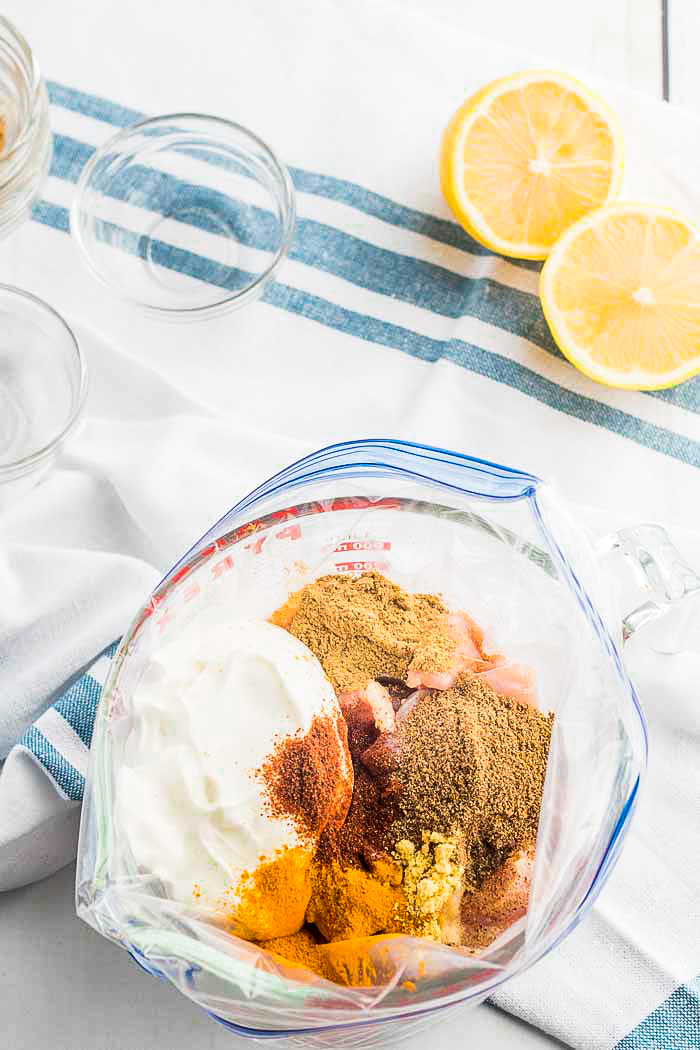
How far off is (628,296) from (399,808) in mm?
629

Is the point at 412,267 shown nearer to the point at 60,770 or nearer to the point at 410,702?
the point at 410,702

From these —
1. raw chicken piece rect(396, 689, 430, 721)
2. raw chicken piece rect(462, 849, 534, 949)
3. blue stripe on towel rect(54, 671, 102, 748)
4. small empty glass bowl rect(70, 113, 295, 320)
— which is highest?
small empty glass bowl rect(70, 113, 295, 320)

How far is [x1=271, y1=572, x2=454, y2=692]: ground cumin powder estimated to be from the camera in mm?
974

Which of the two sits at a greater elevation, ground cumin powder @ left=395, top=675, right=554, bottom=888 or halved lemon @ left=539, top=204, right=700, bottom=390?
halved lemon @ left=539, top=204, right=700, bottom=390

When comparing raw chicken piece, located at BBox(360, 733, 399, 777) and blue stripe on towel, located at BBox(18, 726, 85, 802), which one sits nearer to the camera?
raw chicken piece, located at BBox(360, 733, 399, 777)

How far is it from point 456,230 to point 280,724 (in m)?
0.67

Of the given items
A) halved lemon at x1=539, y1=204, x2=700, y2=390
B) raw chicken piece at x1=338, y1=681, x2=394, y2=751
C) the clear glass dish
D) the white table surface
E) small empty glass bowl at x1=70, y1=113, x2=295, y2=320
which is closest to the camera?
the clear glass dish

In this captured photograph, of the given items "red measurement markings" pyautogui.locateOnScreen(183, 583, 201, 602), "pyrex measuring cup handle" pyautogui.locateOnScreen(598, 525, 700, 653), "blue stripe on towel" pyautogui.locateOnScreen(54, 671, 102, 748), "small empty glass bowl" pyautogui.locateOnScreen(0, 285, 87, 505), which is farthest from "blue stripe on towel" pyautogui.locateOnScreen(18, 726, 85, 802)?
"pyrex measuring cup handle" pyautogui.locateOnScreen(598, 525, 700, 653)

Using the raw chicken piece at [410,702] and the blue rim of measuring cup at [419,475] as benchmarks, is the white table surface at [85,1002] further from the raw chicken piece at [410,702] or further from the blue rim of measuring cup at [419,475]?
the raw chicken piece at [410,702]

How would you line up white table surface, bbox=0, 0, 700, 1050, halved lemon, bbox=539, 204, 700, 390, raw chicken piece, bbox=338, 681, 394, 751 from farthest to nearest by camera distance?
1. halved lemon, bbox=539, 204, 700, 390
2. white table surface, bbox=0, 0, 700, 1050
3. raw chicken piece, bbox=338, 681, 394, 751

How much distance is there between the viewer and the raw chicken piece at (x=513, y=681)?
98cm

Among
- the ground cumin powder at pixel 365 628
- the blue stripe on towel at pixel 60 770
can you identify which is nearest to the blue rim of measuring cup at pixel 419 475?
the ground cumin powder at pixel 365 628

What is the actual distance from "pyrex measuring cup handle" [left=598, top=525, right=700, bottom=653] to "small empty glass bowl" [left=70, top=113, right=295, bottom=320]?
574 millimetres

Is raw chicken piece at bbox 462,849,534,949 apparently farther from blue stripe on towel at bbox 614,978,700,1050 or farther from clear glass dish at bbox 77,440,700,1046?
blue stripe on towel at bbox 614,978,700,1050
